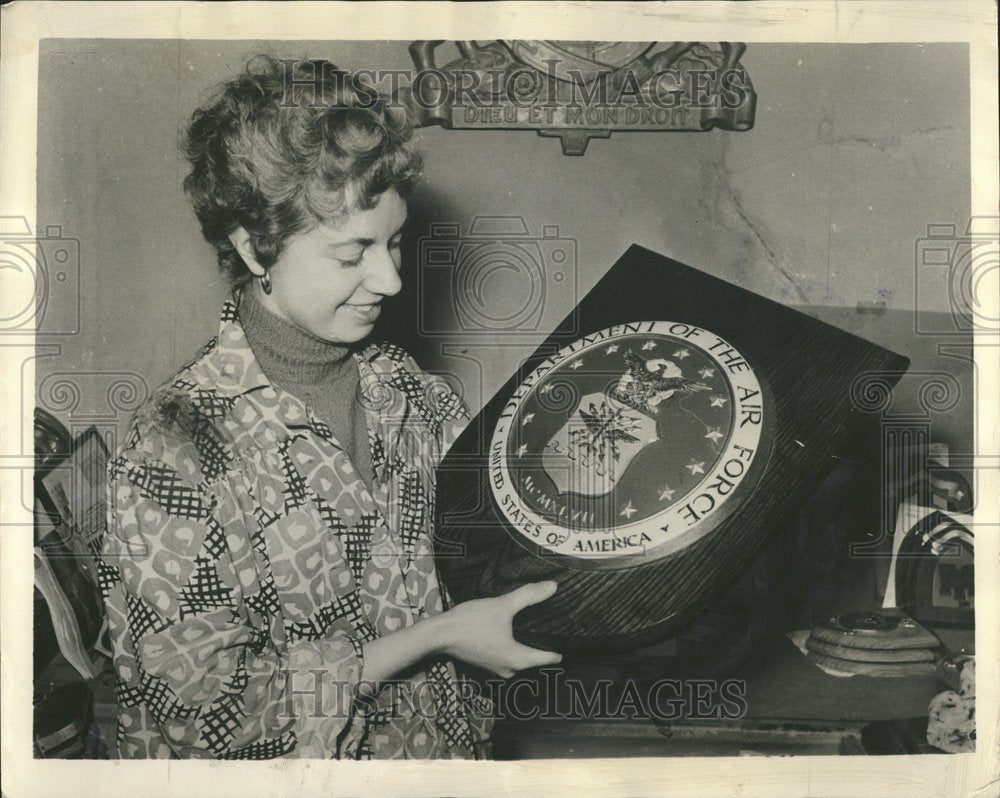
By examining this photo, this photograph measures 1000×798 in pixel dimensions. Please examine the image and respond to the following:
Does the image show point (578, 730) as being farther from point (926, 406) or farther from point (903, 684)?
point (926, 406)

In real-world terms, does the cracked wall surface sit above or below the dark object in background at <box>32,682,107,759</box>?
above

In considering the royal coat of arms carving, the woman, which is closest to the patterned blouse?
the woman

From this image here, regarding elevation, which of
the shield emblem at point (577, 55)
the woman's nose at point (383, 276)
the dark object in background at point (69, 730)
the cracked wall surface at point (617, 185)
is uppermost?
the shield emblem at point (577, 55)

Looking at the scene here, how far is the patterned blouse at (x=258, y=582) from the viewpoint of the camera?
2.10 metres

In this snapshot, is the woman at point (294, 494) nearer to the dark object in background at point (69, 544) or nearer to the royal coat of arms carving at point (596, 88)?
the dark object in background at point (69, 544)

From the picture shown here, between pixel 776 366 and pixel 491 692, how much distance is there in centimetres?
88

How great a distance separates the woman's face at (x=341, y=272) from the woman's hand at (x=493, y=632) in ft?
2.00

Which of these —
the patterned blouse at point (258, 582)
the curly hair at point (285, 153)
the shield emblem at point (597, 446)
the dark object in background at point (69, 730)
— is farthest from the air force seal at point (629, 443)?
the dark object in background at point (69, 730)

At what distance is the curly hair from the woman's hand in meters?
→ 0.82

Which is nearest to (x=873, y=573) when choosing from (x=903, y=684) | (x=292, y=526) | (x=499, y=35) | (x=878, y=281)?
(x=903, y=684)

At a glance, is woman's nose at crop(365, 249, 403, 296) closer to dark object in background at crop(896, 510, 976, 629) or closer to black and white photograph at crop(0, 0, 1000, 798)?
black and white photograph at crop(0, 0, 1000, 798)

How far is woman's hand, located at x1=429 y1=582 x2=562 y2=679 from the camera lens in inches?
84.1

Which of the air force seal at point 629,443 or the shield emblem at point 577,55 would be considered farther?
the shield emblem at point 577,55

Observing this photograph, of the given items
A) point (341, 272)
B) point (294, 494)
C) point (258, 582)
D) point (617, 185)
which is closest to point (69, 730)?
point (258, 582)
